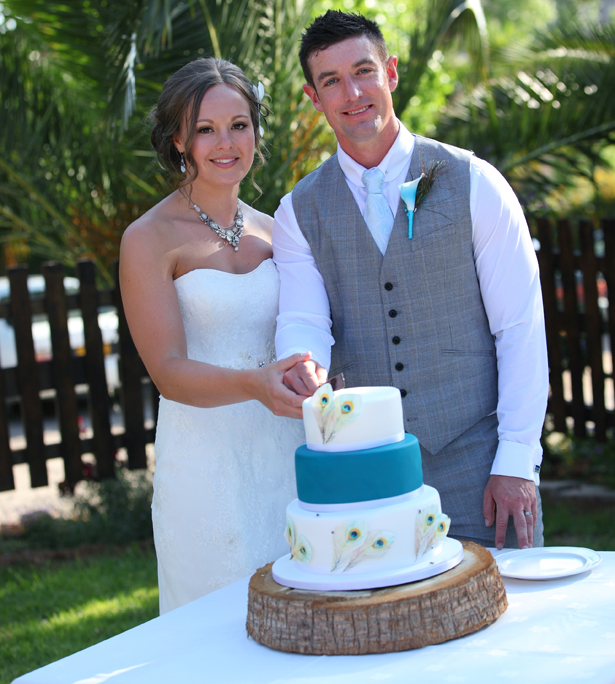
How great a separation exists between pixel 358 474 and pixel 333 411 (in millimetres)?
154

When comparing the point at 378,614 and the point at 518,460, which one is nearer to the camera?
the point at 378,614

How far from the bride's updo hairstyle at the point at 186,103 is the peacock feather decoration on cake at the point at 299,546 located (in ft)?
4.86

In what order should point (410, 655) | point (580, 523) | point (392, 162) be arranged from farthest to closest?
point (580, 523) → point (392, 162) → point (410, 655)

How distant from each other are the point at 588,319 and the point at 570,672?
570 centimetres

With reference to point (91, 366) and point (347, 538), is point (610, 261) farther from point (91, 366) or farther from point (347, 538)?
point (347, 538)

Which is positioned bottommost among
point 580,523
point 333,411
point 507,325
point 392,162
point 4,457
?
point 580,523

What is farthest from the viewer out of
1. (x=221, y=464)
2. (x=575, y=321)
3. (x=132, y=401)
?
(x=575, y=321)

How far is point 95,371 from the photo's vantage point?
19.9ft

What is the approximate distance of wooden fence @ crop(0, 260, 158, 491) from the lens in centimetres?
582

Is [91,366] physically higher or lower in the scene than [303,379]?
lower

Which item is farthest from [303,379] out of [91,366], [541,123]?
[541,123]

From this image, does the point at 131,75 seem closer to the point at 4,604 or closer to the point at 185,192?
the point at 185,192

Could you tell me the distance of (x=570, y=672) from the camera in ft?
5.09

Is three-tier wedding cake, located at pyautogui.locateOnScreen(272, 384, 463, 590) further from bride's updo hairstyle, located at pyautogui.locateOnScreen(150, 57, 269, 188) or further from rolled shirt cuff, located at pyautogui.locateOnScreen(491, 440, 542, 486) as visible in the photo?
bride's updo hairstyle, located at pyautogui.locateOnScreen(150, 57, 269, 188)
